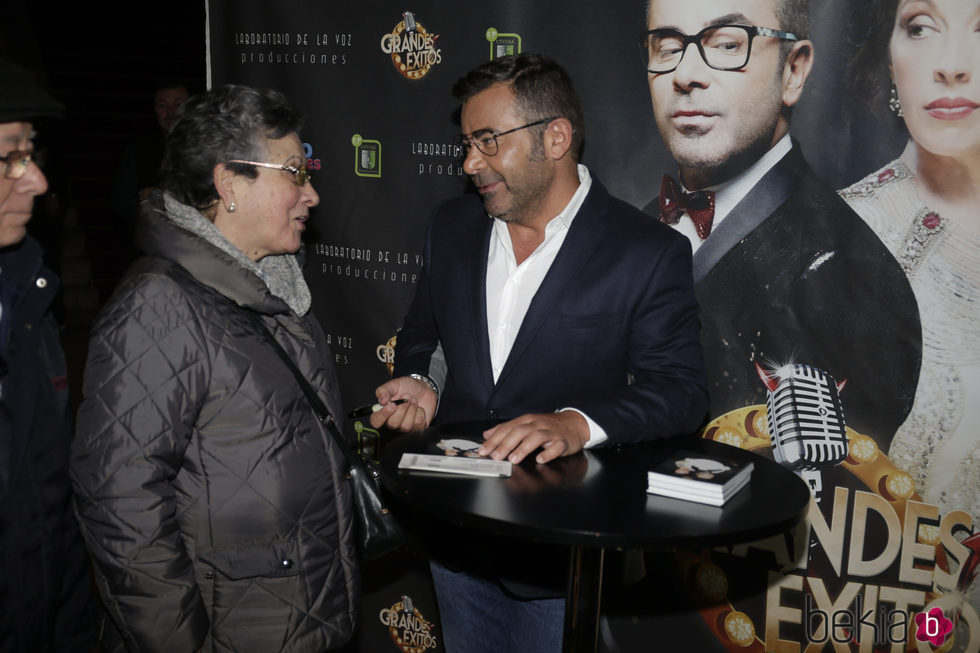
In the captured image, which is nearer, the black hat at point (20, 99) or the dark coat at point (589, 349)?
the black hat at point (20, 99)

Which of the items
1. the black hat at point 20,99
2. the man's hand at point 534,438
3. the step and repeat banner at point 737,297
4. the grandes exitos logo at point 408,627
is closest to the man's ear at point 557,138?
the step and repeat banner at point 737,297

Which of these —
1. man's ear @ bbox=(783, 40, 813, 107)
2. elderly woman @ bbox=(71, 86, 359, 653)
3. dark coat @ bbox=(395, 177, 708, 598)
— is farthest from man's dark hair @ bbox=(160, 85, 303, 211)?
man's ear @ bbox=(783, 40, 813, 107)

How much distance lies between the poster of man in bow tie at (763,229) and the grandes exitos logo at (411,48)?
82cm

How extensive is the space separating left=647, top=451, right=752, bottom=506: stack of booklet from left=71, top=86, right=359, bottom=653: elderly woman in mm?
788

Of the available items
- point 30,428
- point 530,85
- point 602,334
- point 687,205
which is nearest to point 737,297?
point 687,205

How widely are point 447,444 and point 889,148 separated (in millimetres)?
1513

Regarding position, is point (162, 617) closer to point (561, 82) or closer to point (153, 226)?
point (153, 226)

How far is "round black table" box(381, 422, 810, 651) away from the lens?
1432 millimetres

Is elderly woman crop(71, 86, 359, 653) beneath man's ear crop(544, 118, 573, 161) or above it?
beneath

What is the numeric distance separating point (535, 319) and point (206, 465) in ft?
2.76

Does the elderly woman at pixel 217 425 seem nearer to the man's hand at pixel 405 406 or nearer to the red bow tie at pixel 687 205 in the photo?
the man's hand at pixel 405 406

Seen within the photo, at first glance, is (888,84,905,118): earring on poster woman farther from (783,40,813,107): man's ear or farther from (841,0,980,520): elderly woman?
(783,40,813,107): man's ear

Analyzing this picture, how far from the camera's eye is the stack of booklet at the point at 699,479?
5.16 ft

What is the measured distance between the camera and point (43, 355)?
5.81ft
